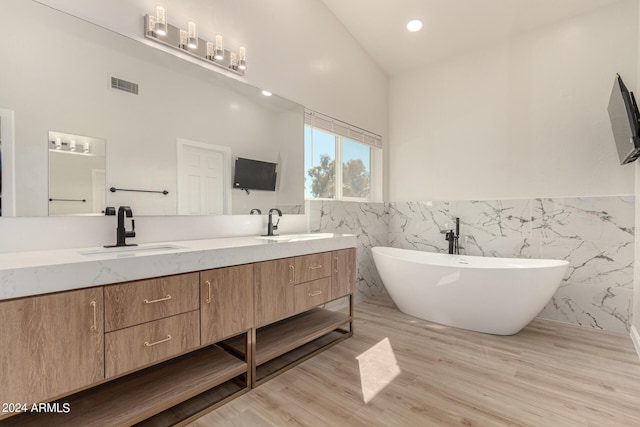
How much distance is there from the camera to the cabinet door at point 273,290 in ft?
6.04

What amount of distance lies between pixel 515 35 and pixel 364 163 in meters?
2.07

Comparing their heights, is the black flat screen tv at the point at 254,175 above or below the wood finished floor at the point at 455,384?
above

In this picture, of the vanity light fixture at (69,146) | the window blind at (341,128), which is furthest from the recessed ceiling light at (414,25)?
the vanity light fixture at (69,146)

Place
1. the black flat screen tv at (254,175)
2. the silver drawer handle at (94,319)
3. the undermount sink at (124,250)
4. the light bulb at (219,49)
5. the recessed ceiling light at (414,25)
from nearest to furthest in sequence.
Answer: the silver drawer handle at (94,319) < the undermount sink at (124,250) < the light bulb at (219,49) < the black flat screen tv at (254,175) < the recessed ceiling light at (414,25)

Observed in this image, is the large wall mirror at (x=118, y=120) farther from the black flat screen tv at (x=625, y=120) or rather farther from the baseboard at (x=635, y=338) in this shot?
the baseboard at (x=635, y=338)

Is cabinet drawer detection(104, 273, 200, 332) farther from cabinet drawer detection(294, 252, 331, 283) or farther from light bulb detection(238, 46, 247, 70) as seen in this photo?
light bulb detection(238, 46, 247, 70)

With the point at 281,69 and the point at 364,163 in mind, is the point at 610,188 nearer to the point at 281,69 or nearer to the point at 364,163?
the point at 364,163

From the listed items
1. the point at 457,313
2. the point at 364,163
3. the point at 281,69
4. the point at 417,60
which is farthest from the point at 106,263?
the point at 417,60

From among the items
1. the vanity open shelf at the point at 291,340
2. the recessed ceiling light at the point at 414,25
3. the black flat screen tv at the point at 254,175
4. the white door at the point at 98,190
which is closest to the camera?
the white door at the point at 98,190

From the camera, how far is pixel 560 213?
2.96 m

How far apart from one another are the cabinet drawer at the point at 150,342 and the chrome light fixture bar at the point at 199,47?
5.64 ft

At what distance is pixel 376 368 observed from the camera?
208 cm

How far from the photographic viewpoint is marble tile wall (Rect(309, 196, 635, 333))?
2.72 m

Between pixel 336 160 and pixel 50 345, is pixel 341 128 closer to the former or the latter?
pixel 336 160
